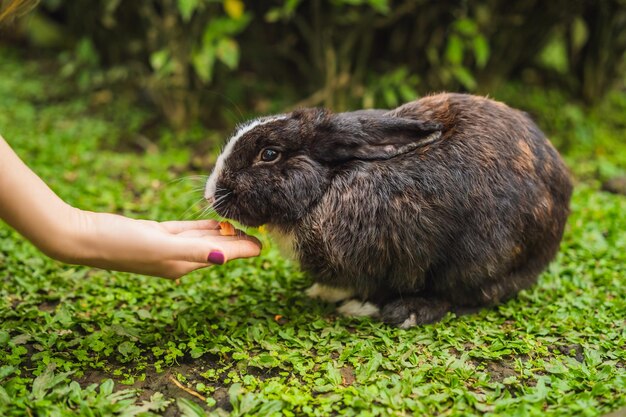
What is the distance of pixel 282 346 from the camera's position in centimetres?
354

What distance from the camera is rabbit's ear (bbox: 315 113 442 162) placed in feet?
11.9

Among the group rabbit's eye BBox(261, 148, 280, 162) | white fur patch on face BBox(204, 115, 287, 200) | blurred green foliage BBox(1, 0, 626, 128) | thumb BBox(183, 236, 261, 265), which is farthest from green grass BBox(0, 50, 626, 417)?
blurred green foliage BBox(1, 0, 626, 128)

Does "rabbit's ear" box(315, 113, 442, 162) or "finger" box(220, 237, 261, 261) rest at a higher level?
"rabbit's ear" box(315, 113, 442, 162)

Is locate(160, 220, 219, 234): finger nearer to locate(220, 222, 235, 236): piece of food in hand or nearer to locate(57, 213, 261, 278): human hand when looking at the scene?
locate(220, 222, 235, 236): piece of food in hand

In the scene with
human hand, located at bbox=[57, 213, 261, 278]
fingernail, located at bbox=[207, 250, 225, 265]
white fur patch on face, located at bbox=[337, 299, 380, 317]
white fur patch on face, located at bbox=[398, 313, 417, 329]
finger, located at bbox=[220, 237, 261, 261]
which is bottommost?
white fur patch on face, located at bbox=[398, 313, 417, 329]

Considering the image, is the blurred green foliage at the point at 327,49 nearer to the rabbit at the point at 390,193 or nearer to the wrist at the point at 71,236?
the rabbit at the point at 390,193

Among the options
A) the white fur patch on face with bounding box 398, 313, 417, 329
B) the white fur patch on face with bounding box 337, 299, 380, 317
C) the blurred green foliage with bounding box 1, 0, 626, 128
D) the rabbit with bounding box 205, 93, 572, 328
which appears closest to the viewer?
the rabbit with bounding box 205, 93, 572, 328

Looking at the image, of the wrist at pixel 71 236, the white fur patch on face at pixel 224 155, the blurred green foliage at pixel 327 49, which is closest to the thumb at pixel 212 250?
the white fur patch on face at pixel 224 155

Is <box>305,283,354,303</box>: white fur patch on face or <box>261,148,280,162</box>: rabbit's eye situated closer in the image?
<box>261,148,280,162</box>: rabbit's eye

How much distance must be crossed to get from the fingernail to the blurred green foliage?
3.34 m

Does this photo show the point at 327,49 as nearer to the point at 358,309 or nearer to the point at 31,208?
the point at 358,309

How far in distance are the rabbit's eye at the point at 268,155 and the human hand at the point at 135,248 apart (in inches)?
25.1

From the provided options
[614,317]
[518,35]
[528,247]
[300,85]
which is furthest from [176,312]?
[518,35]

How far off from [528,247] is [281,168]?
149 cm
